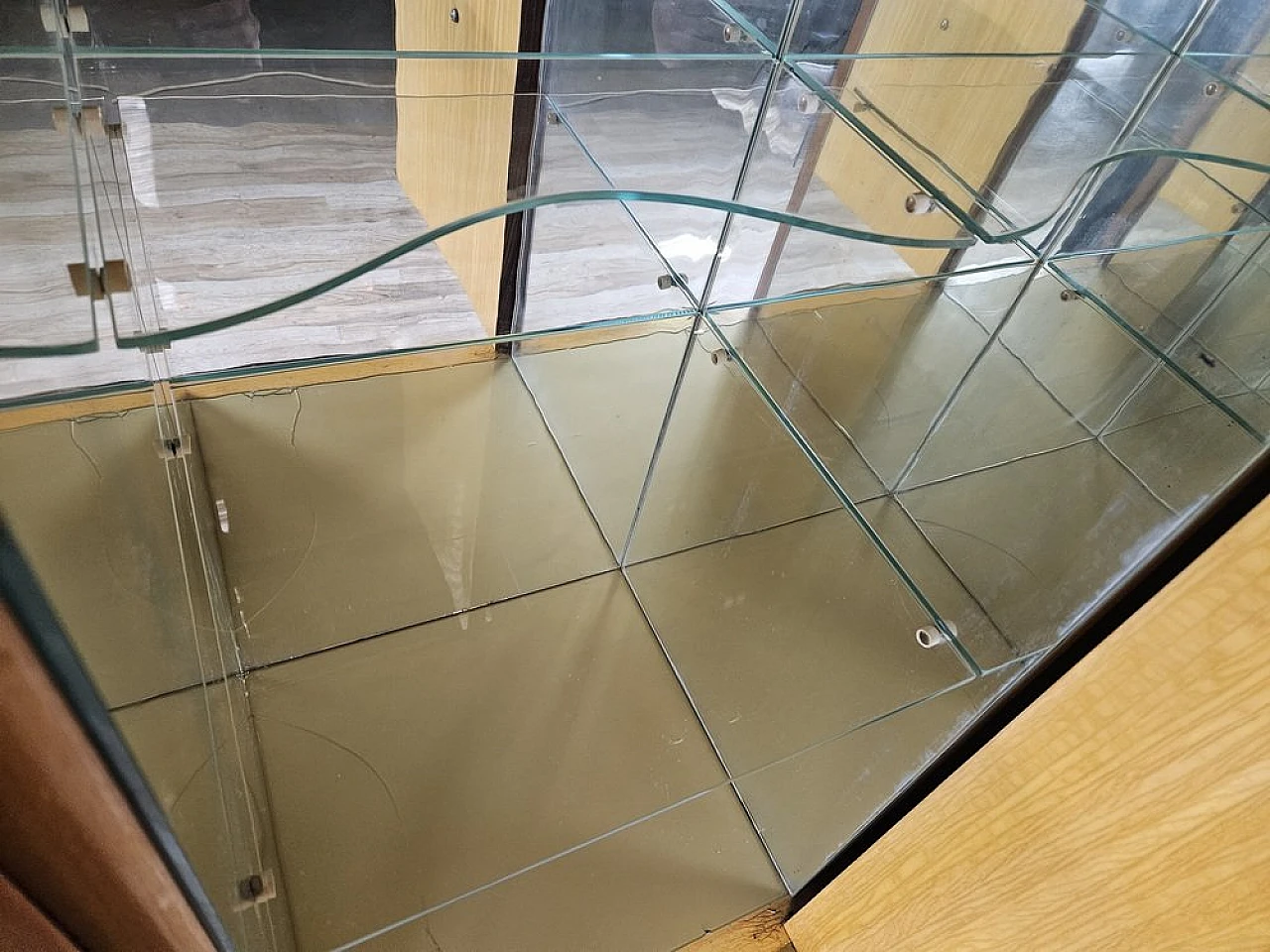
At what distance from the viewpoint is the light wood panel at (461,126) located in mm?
663

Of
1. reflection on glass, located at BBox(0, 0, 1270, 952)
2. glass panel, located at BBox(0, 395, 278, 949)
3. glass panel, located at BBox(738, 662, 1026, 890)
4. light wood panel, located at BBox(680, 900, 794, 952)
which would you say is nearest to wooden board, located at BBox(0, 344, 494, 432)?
reflection on glass, located at BBox(0, 0, 1270, 952)

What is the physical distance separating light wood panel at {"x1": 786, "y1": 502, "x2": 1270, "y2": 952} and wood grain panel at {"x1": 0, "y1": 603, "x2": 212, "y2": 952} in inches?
21.9

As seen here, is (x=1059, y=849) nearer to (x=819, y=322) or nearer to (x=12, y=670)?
(x=12, y=670)

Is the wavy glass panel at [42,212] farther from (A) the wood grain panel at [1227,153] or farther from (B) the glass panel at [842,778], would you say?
(A) the wood grain panel at [1227,153]

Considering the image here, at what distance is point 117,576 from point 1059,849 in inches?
25.1

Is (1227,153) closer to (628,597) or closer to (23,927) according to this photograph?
(628,597)

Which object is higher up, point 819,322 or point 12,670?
point 819,322

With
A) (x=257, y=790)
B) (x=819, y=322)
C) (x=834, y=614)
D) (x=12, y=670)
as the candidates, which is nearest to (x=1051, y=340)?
(x=819, y=322)

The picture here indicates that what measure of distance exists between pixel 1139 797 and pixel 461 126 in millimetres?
731

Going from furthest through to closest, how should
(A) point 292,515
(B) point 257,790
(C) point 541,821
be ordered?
(A) point 292,515, (C) point 541,821, (B) point 257,790

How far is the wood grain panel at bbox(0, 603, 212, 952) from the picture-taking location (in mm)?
279

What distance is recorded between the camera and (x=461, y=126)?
789 mm

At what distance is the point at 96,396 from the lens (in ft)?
1.57

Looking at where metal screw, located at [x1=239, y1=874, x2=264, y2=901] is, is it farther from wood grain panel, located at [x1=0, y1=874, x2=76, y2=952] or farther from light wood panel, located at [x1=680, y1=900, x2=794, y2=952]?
light wood panel, located at [x1=680, y1=900, x2=794, y2=952]
